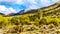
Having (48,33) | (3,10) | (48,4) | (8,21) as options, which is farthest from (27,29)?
(48,4)

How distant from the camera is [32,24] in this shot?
9.34m

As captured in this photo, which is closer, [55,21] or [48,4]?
[55,21]

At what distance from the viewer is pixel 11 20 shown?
1008cm

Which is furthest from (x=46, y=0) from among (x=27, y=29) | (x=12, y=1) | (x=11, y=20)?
(x=27, y=29)

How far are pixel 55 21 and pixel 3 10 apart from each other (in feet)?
9.49

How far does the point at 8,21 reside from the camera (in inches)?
388

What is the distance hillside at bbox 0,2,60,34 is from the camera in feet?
26.1

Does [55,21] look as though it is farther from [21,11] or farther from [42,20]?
[21,11]

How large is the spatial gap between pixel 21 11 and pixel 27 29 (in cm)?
349

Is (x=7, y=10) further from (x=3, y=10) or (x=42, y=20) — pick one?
(x=42, y=20)

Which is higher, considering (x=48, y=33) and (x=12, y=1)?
(x=12, y=1)

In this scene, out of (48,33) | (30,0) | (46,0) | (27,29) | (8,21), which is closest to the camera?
(48,33)

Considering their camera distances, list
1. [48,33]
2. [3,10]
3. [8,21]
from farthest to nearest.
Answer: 1. [3,10]
2. [8,21]
3. [48,33]

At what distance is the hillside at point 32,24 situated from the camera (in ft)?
26.1
